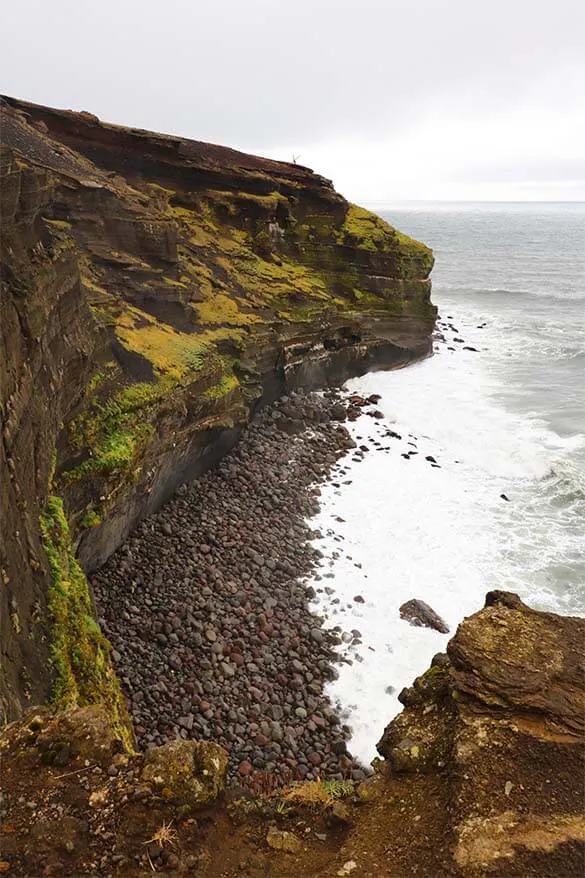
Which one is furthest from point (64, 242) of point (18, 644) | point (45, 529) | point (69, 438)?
point (18, 644)

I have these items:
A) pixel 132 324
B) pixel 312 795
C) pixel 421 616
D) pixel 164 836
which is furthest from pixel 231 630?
pixel 132 324

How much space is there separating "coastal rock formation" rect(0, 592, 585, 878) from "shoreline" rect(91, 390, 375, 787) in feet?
21.2

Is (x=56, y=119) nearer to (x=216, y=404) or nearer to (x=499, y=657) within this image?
(x=216, y=404)

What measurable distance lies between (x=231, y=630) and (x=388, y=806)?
943cm

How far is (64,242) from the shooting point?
14.0 m

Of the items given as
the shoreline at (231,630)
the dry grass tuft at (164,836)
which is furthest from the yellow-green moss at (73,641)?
the dry grass tuft at (164,836)

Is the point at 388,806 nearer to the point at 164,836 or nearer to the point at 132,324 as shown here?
the point at 164,836

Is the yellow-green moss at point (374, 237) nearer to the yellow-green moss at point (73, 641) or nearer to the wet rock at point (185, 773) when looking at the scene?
the yellow-green moss at point (73, 641)

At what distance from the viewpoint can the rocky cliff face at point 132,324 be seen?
9.85 meters

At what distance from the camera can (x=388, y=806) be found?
5930mm

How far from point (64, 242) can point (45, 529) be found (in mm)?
7626

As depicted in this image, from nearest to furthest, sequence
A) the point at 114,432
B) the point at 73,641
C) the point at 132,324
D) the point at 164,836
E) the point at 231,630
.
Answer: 1. the point at 164,836
2. the point at 73,641
3. the point at 231,630
4. the point at 114,432
5. the point at 132,324

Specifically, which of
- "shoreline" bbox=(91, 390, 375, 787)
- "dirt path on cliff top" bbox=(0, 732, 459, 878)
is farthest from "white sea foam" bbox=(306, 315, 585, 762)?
"dirt path on cliff top" bbox=(0, 732, 459, 878)

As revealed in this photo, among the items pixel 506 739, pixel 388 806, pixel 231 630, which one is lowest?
pixel 231 630
